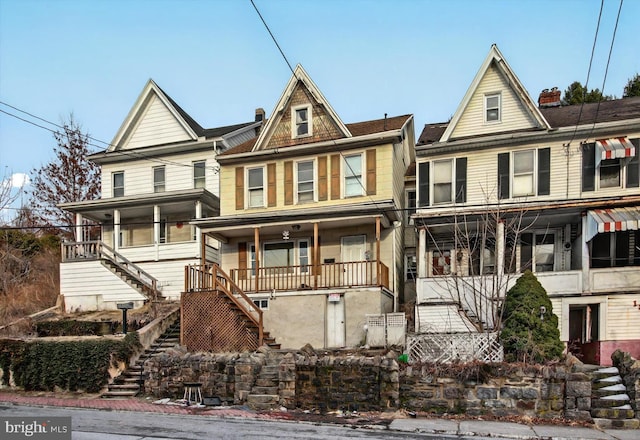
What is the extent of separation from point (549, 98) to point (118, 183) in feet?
72.1

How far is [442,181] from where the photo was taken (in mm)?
20250

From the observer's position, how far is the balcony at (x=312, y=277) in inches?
759

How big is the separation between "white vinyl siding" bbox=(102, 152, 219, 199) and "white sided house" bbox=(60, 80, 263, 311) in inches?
2.0

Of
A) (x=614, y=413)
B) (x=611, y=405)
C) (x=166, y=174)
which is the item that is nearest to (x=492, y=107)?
(x=611, y=405)

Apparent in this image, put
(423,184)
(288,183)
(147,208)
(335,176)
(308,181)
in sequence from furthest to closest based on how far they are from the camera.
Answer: (147,208) < (288,183) < (308,181) < (335,176) < (423,184)

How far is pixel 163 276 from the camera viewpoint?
24109 millimetres

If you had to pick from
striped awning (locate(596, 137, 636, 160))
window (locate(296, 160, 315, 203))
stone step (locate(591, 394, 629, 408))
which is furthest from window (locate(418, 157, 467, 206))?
stone step (locate(591, 394, 629, 408))

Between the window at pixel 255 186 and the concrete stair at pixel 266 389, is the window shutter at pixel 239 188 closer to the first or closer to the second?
the window at pixel 255 186

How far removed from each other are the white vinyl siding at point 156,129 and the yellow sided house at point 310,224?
5.20 m

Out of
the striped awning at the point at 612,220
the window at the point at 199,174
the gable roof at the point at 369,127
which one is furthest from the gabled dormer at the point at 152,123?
the striped awning at the point at 612,220

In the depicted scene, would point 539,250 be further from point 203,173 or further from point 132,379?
point 203,173

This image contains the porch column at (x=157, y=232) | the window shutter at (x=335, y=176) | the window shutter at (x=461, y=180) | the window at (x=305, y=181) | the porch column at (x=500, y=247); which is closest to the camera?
the porch column at (x=500, y=247)

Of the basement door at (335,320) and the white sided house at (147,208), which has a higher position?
the white sided house at (147,208)

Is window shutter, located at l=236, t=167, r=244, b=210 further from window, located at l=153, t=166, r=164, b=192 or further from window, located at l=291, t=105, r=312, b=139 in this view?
window, located at l=153, t=166, r=164, b=192
